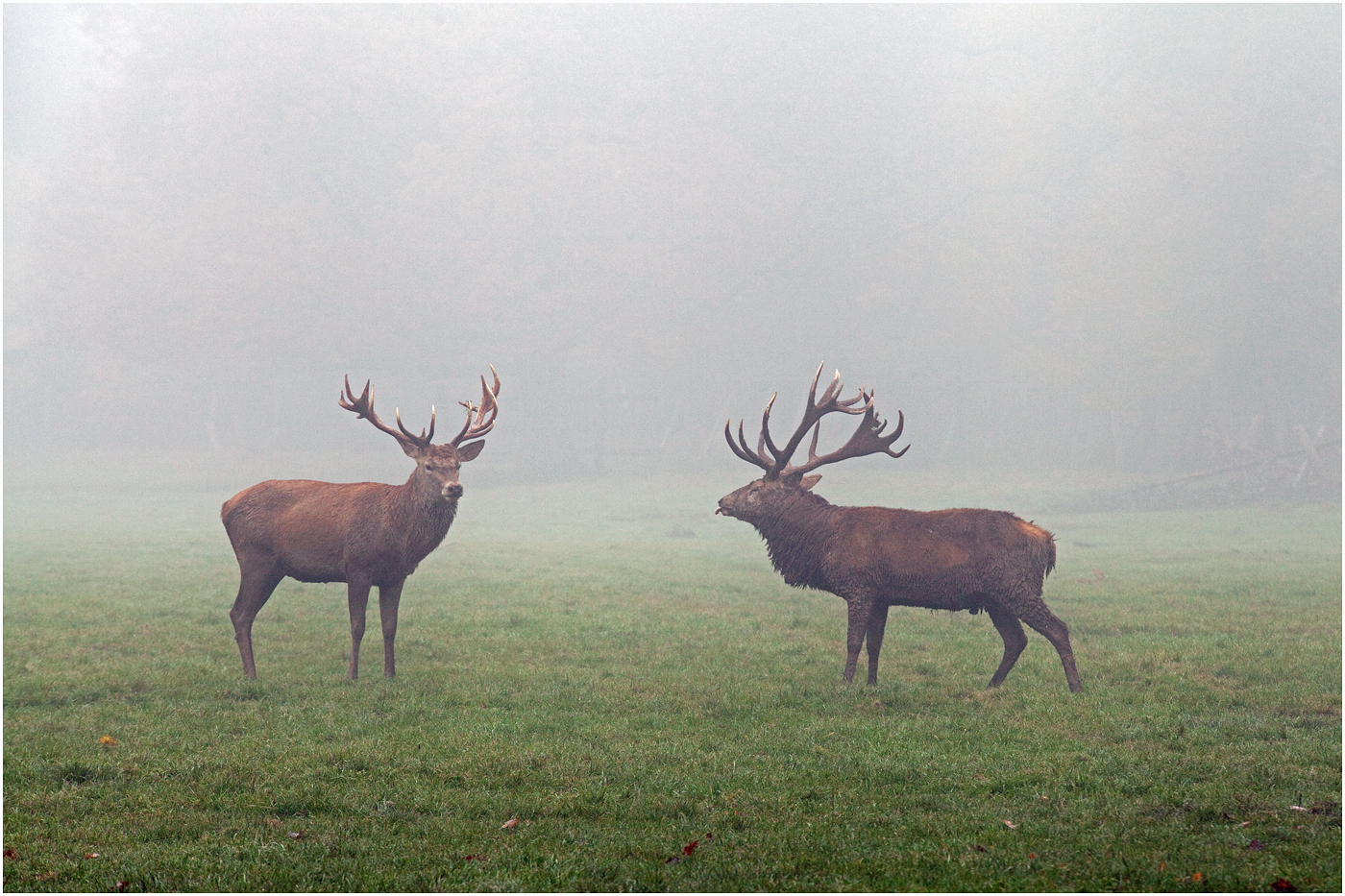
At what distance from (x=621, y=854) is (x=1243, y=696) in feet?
25.5

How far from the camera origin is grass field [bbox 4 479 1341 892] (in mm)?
6496

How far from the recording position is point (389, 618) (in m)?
12.7

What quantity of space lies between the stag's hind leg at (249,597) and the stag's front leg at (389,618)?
4.31 ft

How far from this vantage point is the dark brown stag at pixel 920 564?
11.8 m

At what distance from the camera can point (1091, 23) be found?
14725 cm

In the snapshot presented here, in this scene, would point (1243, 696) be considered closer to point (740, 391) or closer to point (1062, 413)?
point (1062, 413)

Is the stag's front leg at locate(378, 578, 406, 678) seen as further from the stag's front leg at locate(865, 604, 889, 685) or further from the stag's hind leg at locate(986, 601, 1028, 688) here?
the stag's hind leg at locate(986, 601, 1028, 688)

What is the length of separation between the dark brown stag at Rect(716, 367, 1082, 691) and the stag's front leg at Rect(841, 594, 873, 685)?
0.04ft

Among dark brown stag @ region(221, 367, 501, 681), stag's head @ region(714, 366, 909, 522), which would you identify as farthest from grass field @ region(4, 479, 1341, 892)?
stag's head @ region(714, 366, 909, 522)

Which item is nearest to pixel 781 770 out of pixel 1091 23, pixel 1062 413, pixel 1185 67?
pixel 1062 413

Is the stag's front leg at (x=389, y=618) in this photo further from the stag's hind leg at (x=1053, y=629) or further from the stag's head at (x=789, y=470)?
the stag's hind leg at (x=1053, y=629)

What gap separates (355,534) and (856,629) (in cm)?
621

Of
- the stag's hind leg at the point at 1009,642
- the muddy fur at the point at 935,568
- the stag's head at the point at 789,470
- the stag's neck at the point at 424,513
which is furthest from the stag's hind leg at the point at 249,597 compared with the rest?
the stag's hind leg at the point at 1009,642

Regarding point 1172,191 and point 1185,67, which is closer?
point 1172,191
